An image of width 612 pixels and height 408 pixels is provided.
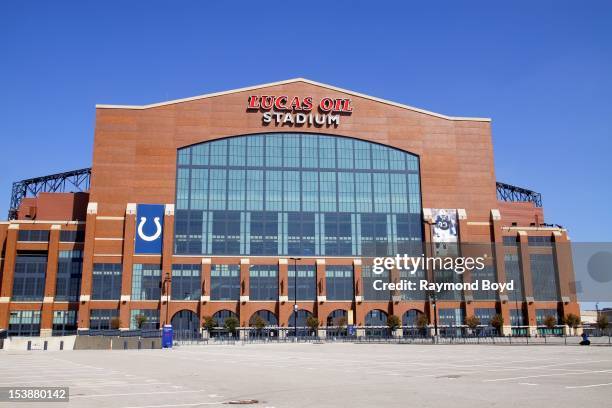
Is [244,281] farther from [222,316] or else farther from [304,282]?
[304,282]

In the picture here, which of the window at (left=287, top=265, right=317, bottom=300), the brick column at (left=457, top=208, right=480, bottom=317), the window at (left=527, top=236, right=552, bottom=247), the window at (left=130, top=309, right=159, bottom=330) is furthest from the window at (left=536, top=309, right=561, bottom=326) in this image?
the window at (left=130, top=309, right=159, bottom=330)

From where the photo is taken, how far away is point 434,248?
321 ft

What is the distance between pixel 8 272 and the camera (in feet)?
296

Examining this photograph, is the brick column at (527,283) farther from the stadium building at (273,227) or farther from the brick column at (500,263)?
the brick column at (500,263)

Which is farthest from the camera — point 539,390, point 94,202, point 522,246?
point 522,246

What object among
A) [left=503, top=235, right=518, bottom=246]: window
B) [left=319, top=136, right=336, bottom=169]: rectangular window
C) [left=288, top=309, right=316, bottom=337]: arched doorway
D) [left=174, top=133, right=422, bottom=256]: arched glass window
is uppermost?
[left=319, top=136, right=336, bottom=169]: rectangular window

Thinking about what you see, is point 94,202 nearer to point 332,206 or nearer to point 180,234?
point 180,234

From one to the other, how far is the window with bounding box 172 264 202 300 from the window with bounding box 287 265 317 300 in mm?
14363

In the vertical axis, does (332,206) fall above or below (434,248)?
above

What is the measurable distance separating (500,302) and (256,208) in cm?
4292

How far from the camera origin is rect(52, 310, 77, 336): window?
89.4 m

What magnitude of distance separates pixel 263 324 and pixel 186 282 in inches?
554

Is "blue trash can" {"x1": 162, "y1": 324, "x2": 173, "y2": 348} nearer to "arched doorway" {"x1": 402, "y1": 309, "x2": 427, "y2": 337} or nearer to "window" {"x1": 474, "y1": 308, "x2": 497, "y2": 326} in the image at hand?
"arched doorway" {"x1": 402, "y1": 309, "x2": 427, "y2": 337}

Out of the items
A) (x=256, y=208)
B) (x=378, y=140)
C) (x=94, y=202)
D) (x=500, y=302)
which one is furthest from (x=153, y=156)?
(x=500, y=302)
